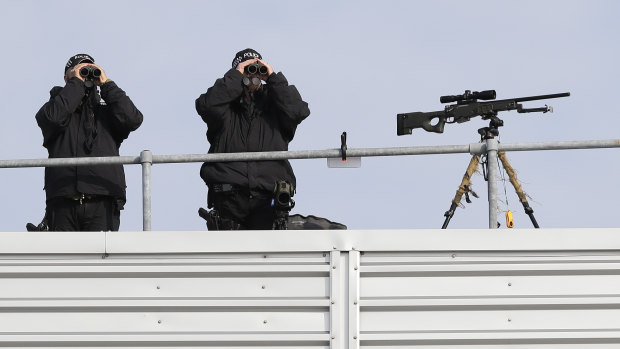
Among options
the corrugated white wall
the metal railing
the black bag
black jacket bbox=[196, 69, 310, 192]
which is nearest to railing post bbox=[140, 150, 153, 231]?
the metal railing

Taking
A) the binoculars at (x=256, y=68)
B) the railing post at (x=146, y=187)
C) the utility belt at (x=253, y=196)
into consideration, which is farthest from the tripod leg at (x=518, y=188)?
the railing post at (x=146, y=187)

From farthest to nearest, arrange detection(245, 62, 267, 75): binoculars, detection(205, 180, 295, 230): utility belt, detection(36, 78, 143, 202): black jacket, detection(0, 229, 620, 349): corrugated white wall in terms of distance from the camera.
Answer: detection(245, 62, 267, 75): binoculars, detection(36, 78, 143, 202): black jacket, detection(205, 180, 295, 230): utility belt, detection(0, 229, 620, 349): corrugated white wall

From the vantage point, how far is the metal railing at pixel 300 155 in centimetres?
723

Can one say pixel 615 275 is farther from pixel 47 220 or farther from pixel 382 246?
pixel 47 220

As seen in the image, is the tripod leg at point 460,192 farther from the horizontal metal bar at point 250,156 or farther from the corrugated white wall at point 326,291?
the corrugated white wall at point 326,291

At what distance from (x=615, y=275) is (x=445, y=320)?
94 cm

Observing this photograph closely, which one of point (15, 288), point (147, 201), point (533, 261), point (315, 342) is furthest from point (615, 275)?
point (15, 288)

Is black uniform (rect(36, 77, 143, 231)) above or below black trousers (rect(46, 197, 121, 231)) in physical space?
above

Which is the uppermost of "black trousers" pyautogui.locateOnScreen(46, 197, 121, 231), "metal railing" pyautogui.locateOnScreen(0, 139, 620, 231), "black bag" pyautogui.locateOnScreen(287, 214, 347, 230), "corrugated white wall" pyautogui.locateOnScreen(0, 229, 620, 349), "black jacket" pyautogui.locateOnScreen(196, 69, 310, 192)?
"black jacket" pyautogui.locateOnScreen(196, 69, 310, 192)

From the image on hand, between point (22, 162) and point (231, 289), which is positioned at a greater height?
point (22, 162)

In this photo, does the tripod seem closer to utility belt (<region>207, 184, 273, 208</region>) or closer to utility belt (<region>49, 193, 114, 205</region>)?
utility belt (<region>207, 184, 273, 208</region>)

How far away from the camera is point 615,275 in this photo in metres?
6.78

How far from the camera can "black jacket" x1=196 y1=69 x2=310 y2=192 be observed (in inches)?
314

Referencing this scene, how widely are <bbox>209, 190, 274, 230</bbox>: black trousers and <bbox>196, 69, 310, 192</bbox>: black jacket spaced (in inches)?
2.9
